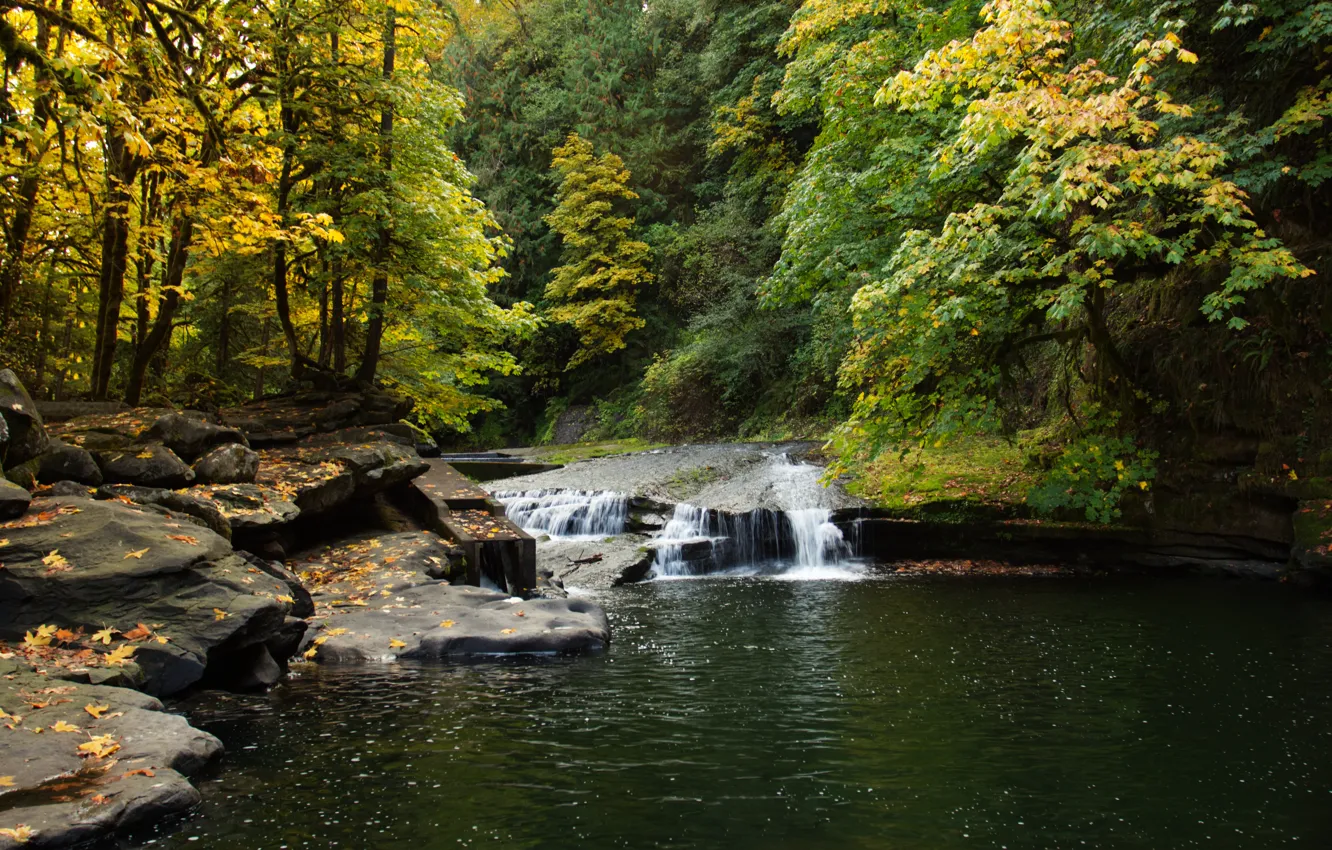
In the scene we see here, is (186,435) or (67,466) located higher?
(186,435)

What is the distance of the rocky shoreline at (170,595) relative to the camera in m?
4.37

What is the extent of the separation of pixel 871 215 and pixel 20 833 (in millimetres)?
13321

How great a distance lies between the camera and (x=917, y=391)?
1209cm

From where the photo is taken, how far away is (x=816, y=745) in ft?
17.8

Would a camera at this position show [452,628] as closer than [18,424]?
No

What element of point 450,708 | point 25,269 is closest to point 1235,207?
point 450,708

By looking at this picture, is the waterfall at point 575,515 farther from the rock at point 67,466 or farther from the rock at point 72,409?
the rock at point 67,466

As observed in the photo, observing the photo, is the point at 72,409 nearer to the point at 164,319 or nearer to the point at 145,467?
the point at 164,319

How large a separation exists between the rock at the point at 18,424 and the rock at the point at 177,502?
0.64 metres

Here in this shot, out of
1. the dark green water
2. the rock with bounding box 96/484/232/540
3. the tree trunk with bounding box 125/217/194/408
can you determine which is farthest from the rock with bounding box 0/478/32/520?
the tree trunk with bounding box 125/217/194/408

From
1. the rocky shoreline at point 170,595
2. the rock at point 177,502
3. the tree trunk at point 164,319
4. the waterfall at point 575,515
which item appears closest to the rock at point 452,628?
the rocky shoreline at point 170,595

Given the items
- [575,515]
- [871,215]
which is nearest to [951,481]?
[871,215]

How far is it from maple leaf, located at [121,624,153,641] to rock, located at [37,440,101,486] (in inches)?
100

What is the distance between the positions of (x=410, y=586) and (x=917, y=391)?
7.42m
